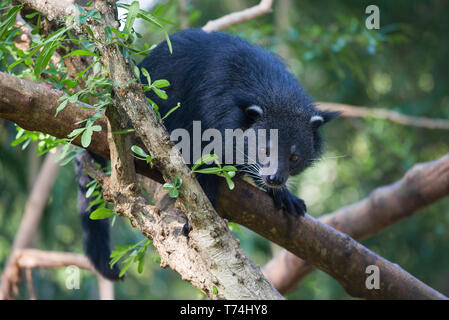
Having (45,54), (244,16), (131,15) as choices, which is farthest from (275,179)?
(244,16)

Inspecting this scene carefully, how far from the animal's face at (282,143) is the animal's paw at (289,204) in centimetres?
11

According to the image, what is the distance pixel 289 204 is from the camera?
11.8 ft

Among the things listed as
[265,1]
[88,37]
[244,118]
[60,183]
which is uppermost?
[265,1]

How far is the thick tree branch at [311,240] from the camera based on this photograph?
3.42 m

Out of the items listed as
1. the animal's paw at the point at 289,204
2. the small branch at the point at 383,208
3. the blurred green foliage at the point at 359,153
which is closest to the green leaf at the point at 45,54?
the animal's paw at the point at 289,204

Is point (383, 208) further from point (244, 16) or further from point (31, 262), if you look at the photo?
point (31, 262)

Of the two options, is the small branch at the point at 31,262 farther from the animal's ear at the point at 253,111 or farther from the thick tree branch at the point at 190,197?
the thick tree branch at the point at 190,197

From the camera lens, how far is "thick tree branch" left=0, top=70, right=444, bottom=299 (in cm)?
342

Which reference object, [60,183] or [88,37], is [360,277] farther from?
[60,183]

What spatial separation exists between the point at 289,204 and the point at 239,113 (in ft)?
2.54

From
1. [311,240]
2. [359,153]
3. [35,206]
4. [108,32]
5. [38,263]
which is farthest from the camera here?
[359,153]
